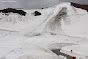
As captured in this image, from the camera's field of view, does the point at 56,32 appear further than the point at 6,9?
No

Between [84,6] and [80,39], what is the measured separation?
14.9ft

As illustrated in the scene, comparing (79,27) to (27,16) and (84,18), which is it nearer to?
(84,18)

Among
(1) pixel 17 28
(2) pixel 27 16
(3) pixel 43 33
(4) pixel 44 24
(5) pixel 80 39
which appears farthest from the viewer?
(2) pixel 27 16

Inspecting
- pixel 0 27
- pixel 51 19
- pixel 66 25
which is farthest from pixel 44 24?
pixel 0 27

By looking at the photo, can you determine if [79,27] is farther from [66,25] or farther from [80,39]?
[80,39]

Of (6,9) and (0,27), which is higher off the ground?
(6,9)

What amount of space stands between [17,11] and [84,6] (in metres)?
4.40

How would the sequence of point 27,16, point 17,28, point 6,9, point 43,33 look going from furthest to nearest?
point 6,9 → point 27,16 → point 17,28 → point 43,33

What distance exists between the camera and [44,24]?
8094 mm

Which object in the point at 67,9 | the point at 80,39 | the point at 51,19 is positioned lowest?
the point at 80,39

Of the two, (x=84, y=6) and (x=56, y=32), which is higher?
(x=84, y=6)

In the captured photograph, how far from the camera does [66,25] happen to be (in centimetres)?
814

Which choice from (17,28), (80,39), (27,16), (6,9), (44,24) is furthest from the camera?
(6,9)

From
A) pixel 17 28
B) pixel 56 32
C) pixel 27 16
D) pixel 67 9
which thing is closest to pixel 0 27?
pixel 17 28
